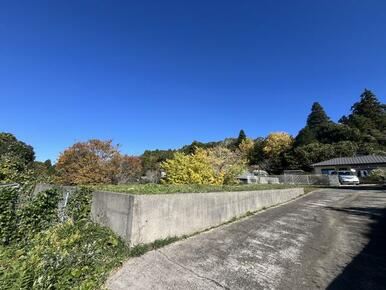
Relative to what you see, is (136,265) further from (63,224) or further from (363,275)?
(363,275)

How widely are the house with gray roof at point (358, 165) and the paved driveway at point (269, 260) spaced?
28.5m

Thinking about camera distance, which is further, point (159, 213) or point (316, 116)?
point (316, 116)

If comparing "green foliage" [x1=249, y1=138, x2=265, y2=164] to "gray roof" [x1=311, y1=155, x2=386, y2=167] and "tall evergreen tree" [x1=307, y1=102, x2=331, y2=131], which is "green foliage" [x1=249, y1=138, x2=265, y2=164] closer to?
"tall evergreen tree" [x1=307, y1=102, x2=331, y2=131]

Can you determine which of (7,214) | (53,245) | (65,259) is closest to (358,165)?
(53,245)

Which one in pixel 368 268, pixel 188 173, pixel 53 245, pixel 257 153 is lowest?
pixel 368 268

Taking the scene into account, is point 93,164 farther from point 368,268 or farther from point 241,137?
point 241,137

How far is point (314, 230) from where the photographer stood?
7.29 m

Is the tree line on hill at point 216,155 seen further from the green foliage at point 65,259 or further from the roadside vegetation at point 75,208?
the green foliage at point 65,259

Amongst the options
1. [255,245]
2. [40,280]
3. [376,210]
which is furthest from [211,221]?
[376,210]

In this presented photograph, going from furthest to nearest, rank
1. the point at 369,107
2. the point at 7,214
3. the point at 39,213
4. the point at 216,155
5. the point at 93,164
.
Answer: the point at 369,107 → the point at 216,155 → the point at 93,164 → the point at 39,213 → the point at 7,214

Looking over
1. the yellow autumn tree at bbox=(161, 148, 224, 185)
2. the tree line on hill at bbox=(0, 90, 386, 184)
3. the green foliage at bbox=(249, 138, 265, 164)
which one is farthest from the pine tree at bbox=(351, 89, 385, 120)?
the yellow autumn tree at bbox=(161, 148, 224, 185)

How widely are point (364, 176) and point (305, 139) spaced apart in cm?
1492

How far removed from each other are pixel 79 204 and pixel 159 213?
116 inches

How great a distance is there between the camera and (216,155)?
82.9ft
